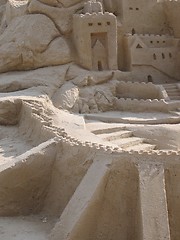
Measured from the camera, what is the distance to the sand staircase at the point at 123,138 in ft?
43.3

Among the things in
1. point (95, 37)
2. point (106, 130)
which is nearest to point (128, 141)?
point (106, 130)

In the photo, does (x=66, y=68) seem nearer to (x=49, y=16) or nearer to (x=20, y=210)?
(x=49, y=16)

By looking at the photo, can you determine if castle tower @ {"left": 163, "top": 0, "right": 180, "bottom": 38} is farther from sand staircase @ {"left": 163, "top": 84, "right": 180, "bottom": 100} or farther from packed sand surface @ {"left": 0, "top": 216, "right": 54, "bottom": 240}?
packed sand surface @ {"left": 0, "top": 216, "right": 54, "bottom": 240}

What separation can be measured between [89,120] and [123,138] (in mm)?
2502

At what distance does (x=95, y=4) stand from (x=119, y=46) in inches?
95.1

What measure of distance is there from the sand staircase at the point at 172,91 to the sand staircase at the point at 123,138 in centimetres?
445

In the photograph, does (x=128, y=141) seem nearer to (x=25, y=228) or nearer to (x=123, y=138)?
(x=123, y=138)

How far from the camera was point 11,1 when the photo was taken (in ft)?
68.0

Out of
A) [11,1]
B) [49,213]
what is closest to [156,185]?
[49,213]

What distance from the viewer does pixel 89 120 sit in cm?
1620

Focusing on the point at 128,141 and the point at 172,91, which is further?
the point at 172,91

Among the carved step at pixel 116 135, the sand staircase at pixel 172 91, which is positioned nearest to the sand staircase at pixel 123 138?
the carved step at pixel 116 135

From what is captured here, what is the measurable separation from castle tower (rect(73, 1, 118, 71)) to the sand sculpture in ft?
0.15

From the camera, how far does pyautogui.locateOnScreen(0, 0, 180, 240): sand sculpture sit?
8.36 meters
